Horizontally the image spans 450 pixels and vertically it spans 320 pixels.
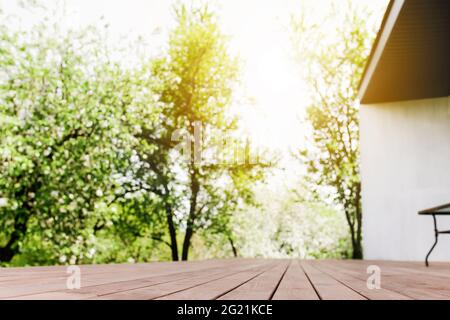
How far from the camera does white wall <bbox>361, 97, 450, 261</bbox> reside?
627 cm

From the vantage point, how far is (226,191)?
1388cm

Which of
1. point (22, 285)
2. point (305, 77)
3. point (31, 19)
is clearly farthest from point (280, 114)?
point (22, 285)

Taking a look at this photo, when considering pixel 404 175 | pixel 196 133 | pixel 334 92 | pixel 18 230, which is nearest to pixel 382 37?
pixel 404 175

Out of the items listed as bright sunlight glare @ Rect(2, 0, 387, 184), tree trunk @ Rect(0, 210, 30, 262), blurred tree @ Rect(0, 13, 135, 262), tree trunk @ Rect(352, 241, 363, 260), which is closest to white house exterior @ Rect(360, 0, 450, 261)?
blurred tree @ Rect(0, 13, 135, 262)

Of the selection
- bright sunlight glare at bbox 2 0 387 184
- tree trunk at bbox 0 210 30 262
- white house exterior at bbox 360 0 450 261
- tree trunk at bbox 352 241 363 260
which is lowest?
tree trunk at bbox 352 241 363 260

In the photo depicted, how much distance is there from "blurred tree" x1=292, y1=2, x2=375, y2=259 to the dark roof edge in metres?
6.87

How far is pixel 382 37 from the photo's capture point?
5246 mm

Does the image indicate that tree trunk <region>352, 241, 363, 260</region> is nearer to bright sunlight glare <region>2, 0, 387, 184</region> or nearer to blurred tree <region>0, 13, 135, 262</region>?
bright sunlight glare <region>2, 0, 387, 184</region>

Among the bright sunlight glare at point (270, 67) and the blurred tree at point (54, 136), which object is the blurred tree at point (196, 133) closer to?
the bright sunlight glare at point (270, 67)

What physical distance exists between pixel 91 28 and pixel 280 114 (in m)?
8.48

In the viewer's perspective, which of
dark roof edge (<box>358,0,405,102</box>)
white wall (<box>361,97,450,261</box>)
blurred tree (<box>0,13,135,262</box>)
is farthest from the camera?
blurred tree (<box>0,13,135,262</box>)

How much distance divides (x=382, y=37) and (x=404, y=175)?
7.89ft

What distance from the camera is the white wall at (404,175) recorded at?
6273 mm
